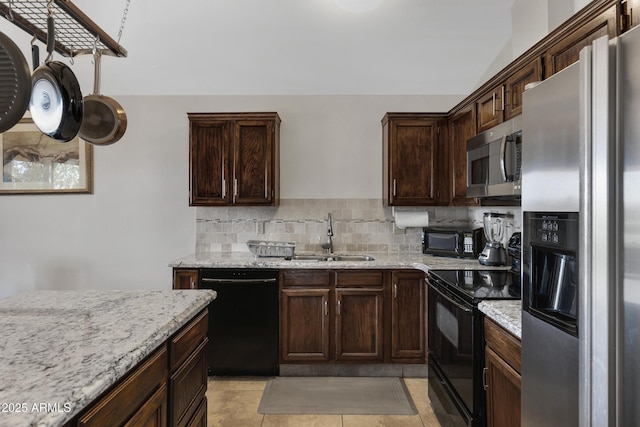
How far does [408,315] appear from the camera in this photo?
122 inches

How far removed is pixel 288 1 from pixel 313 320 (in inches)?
99.3

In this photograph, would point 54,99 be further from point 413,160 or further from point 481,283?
point 413,160

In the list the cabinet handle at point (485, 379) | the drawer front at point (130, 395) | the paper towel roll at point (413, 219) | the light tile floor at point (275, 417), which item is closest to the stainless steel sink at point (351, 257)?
the paper towel roll at point (413, 219)

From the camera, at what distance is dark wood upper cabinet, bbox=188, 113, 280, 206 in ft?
11.1

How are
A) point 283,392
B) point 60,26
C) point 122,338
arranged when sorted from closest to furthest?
point 122,338
point 60,26
point 283,392

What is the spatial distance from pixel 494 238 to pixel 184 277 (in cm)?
252

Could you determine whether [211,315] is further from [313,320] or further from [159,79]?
[159,79]

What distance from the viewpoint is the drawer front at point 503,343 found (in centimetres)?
149

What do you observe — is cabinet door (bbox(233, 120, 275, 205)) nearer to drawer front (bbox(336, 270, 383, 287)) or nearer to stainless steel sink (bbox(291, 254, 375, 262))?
stainless steel sink (bbox(291, 254, 375, 262))

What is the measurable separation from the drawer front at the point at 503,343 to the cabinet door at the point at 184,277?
2.22 m

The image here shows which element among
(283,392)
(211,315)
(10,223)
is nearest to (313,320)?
(283,392)

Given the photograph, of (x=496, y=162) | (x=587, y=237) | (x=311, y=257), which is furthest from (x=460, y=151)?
(x=587, y=237)

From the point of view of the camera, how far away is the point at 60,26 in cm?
170

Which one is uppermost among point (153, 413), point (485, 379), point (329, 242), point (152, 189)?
point (152, 189)
